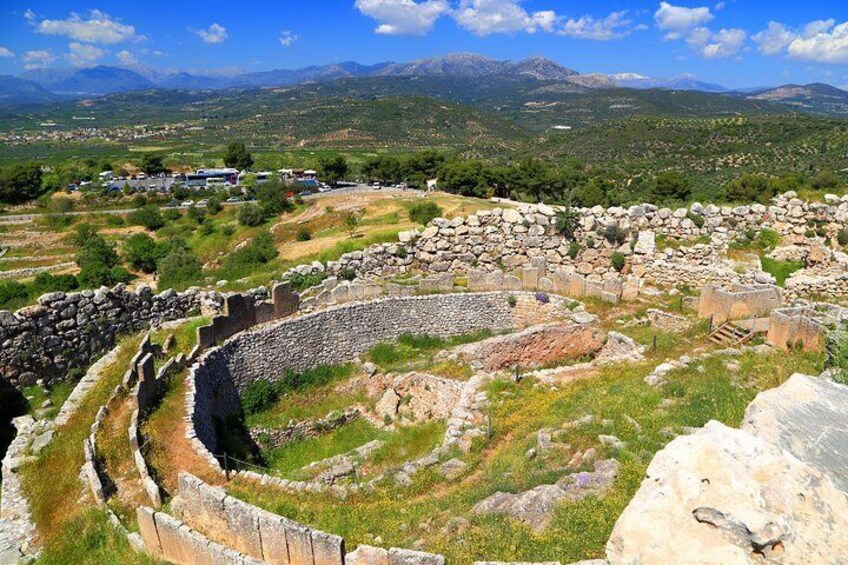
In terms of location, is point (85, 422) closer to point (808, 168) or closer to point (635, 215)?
point (635, 215)

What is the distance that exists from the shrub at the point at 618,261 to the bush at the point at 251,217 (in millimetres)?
39030

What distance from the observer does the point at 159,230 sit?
5941 centimetres

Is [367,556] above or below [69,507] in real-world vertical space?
above

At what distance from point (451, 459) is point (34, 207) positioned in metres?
88.0

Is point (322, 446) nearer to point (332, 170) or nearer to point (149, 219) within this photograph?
point (149, 219)

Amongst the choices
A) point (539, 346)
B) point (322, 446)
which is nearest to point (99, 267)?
point (322, 446)

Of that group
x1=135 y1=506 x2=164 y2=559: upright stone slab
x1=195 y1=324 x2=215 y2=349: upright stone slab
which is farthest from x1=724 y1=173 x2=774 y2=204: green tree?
x1=135 y1=506 x2=164 y2=559: upright stone slab

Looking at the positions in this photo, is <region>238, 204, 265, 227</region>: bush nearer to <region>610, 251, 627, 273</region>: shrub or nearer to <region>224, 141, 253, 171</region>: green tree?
<region>610, 251, 627, 273</region>: shrub

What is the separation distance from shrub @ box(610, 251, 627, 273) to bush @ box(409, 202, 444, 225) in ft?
56.9

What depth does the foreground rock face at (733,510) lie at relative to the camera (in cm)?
490

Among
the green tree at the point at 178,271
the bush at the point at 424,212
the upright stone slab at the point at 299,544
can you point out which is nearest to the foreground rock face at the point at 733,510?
the upright stone slab at the point at 299,544

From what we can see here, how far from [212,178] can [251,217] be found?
45406 mm

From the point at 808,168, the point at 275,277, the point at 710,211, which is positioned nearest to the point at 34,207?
the point at 275,277

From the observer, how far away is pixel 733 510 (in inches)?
199
